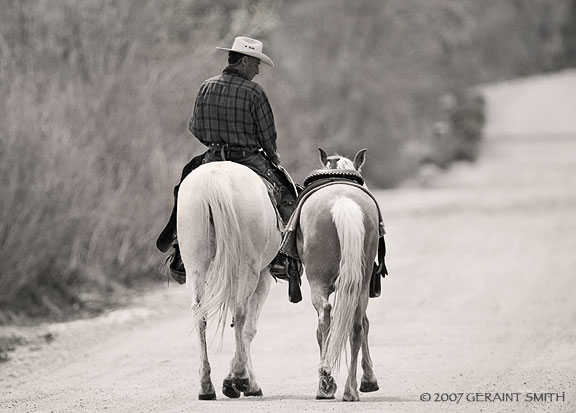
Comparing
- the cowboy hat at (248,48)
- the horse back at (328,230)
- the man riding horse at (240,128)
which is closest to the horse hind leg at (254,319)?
the man riding horse at (240,128)

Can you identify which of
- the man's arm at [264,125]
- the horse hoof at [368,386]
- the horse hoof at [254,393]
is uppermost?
the man's arm at [264,125]

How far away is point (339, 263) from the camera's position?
915 centimetres

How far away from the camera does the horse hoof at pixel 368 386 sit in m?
9.63

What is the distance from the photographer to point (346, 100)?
3403 cm

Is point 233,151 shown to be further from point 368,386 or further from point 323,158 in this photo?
point 368,386

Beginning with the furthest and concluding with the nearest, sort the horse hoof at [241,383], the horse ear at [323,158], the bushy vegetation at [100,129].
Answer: the bushy vegetation at [100,129], the horse ear at [323,158], the horse hoof at [241,383]

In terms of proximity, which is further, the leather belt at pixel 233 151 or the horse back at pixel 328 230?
the leather belt at pixel 233 151

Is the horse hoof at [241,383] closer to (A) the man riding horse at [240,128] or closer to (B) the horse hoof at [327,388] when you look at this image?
(B) the horse hoof at [327,388]

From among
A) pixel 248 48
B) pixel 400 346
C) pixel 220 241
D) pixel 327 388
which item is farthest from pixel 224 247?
pixel 400 346

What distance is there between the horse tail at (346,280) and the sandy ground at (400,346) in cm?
43

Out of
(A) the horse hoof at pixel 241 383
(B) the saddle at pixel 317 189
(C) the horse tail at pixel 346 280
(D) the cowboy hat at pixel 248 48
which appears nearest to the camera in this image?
(C) the horse tail at pixel 346 280

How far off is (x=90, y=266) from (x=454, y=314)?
4.98 meters

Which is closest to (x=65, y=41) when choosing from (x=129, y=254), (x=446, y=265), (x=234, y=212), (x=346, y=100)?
(x=129, y=254)

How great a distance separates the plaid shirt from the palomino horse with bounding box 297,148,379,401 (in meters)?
1.02
